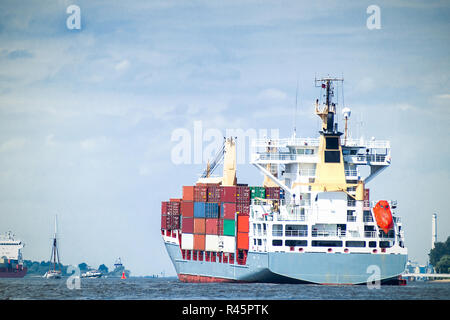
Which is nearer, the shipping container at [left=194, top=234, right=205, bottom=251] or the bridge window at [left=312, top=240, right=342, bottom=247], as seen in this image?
the bridge window at [left=312, top=240, right=342, bottom=247]

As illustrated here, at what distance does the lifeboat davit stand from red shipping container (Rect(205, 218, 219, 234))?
1836 cm

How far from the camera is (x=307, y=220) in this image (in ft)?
240

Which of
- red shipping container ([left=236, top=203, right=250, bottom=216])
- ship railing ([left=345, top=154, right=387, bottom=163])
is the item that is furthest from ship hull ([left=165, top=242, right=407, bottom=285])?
ship railing ([left=345, top=154, right=387, bottom=163])

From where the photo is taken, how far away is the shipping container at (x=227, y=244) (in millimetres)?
81500

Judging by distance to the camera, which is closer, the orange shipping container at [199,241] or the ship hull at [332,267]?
the ship hull at [332,267]

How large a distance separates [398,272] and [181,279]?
30.5 metres

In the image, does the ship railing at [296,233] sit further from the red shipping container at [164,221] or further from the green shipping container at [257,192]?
the red shipping container at [164,221]

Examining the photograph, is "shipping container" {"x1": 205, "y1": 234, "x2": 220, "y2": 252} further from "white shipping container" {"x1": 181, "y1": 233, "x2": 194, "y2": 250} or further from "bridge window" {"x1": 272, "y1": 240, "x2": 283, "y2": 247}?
"bridge window" {"x1": 272, "y1": 240, "x2": 283, "y2": 247}

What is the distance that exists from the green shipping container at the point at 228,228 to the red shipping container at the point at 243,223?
3.67ft

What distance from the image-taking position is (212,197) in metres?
85.0

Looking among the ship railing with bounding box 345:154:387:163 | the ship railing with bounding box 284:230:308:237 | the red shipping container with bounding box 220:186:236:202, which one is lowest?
the ship railing with bounding box 284:230:308:237

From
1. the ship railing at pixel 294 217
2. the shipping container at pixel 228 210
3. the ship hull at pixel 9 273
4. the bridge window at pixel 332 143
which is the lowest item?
the ship hull at pixel 9 273

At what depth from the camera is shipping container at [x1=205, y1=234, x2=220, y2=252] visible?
84.3m

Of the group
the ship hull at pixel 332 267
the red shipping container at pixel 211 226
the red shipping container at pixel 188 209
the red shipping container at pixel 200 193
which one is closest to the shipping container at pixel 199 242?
the red shipping container at pixel 211 226
